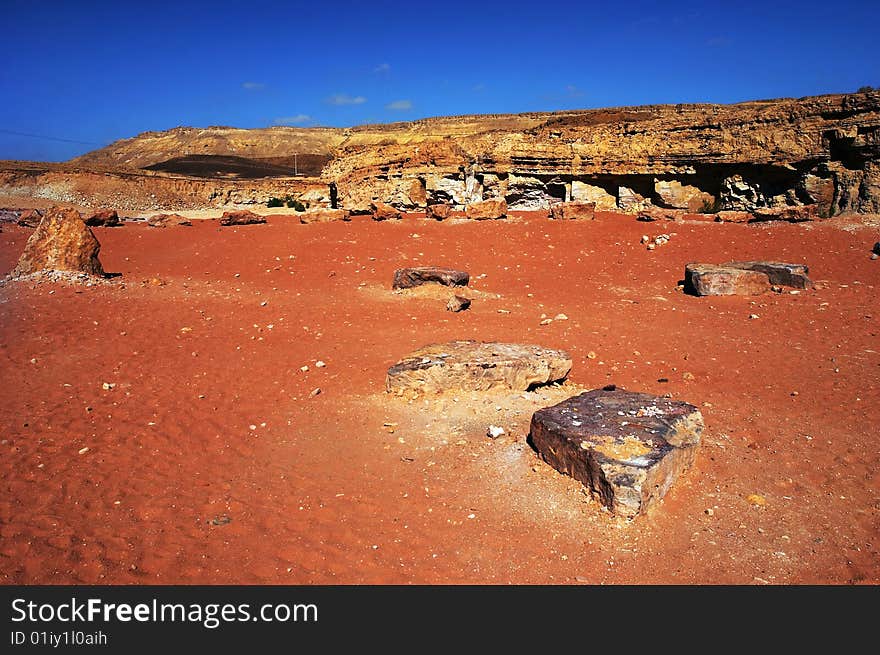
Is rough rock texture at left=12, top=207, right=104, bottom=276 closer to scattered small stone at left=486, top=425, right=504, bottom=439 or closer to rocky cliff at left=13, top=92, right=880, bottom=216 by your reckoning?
scattered small stone at left=486, top=425, right=504, bottom=439

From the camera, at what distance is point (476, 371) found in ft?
17.8

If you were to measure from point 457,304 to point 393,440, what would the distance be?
4104mm

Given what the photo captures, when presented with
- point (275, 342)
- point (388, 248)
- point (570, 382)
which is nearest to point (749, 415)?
point (570, 382)

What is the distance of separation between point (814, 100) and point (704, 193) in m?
3.08

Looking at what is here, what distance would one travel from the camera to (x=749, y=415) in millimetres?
5129

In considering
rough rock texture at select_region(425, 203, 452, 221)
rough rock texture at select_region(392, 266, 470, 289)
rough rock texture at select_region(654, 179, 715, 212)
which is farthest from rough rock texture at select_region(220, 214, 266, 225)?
rough rock texture at select_region(654, 179, 715, 212)

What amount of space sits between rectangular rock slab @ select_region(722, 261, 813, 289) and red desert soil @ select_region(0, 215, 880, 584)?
329 mm

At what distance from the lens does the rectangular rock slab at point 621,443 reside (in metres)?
3.65

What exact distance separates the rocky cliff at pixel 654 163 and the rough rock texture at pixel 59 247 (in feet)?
32.0

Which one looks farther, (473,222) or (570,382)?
(473,222)

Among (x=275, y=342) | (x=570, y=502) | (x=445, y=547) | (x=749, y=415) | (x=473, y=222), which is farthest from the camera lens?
(x=473, y=222)

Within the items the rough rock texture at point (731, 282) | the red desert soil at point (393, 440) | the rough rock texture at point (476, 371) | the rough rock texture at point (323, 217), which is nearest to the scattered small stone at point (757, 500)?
the red desert soil at point (393, 440)

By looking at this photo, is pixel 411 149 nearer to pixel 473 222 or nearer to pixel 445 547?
pixel 473 222

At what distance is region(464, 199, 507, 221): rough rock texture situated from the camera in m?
15.5
